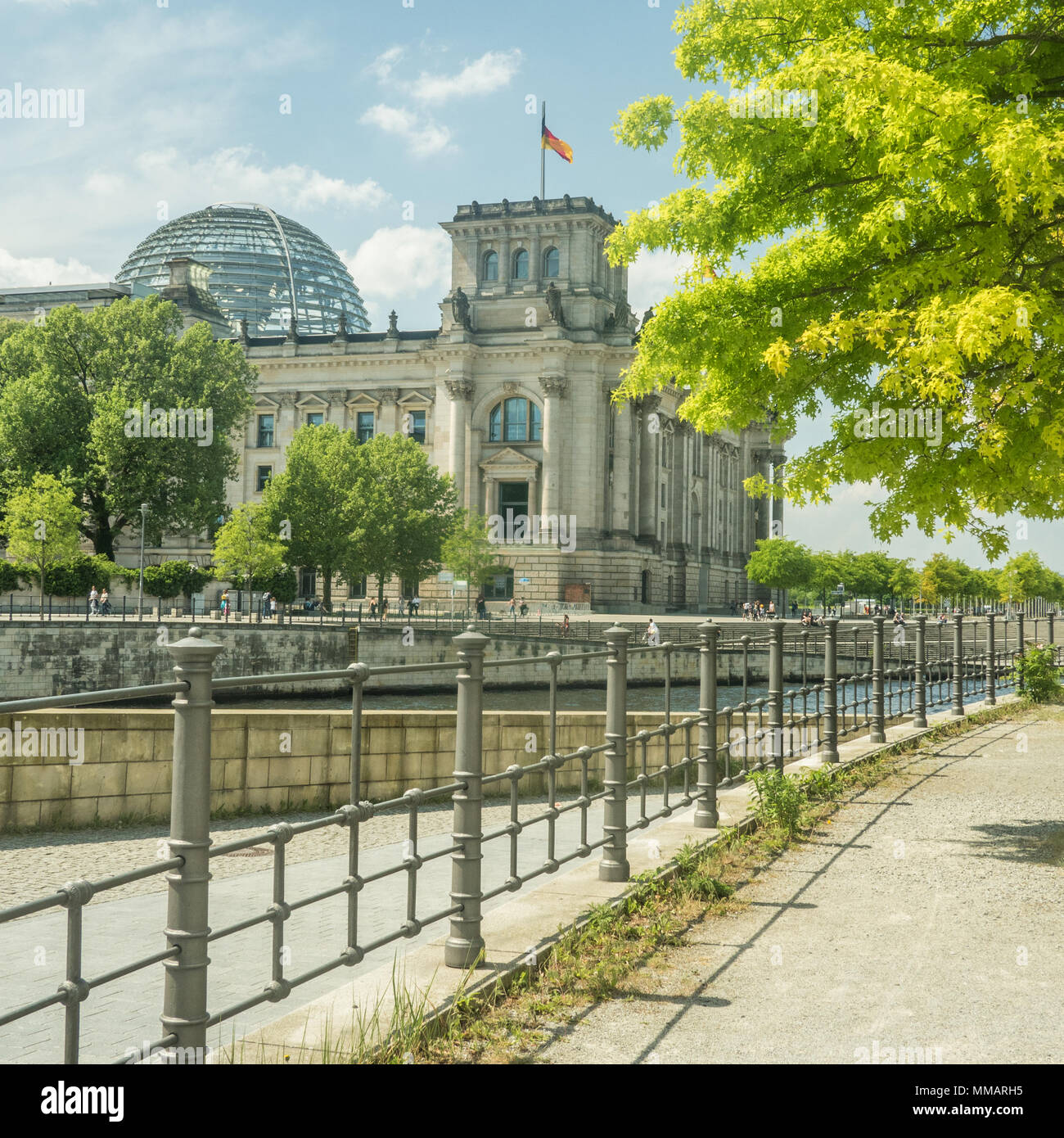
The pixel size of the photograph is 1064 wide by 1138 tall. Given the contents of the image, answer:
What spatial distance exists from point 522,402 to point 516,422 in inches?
60.0

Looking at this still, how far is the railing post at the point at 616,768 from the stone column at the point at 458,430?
2909 inches

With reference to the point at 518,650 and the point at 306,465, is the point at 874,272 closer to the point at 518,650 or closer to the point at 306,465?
the point at 518,650

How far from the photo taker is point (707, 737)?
32.4ft

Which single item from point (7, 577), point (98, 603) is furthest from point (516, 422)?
point (7, 577)

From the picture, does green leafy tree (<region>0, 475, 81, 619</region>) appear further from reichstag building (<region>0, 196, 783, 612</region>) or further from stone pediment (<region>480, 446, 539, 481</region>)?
stone pediment (<region>480, 446, 539, 481</region>)

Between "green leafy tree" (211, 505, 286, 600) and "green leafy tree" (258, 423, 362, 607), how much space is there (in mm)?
2494

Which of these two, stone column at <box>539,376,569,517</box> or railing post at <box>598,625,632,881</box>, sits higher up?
stone column at <box>539,376,569,517</box>

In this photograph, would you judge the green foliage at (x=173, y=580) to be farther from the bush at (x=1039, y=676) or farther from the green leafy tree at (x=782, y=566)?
the green leafy tree at (x=782, y=566)

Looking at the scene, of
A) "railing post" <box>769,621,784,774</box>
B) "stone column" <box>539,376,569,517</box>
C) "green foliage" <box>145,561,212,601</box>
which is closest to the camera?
"railing post" <box>769,621,784,774</box>

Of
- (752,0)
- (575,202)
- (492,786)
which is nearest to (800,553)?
(575,202)

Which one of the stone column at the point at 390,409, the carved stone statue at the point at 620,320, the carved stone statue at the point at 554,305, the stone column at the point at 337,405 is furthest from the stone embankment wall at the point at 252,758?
the stone column at the point at 337,405

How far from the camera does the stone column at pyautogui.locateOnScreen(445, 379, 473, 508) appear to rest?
268ft

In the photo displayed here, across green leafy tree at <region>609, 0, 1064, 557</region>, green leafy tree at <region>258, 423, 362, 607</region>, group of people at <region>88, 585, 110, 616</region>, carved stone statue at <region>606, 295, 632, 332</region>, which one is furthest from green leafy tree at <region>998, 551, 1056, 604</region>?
green leafy tree at <region>609, 0, 1064, 557</region>
